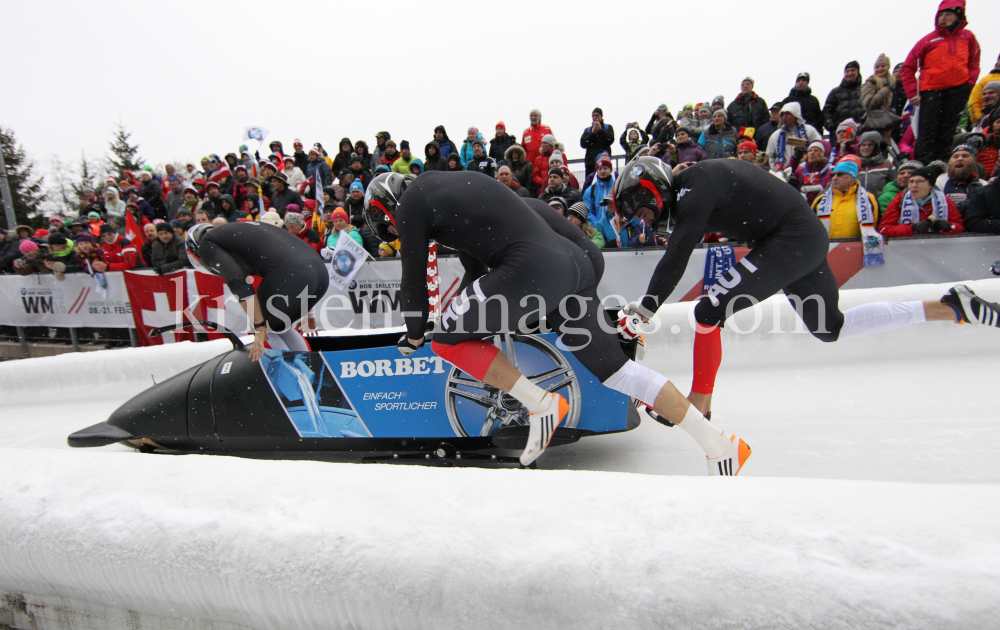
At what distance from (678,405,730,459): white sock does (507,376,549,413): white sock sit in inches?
18.0

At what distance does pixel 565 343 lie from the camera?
6.55 feet

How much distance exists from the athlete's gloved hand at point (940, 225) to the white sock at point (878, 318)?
2597 mm

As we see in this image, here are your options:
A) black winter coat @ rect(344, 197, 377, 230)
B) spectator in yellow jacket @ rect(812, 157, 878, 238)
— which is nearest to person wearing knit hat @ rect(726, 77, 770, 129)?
spectator in yellow jacket @ rect(812, 157, 878, 238)

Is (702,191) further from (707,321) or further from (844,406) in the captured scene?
(844,406)

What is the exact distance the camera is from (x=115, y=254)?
6.67 metres

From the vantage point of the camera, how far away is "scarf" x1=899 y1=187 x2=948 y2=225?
4317 mm

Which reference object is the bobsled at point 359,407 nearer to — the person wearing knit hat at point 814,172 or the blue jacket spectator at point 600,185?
the blue jacket spectator at point 600,185

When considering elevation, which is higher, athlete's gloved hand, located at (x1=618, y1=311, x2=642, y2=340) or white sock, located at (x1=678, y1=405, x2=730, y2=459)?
athlete's gloved hand, located at (x1=618, y1=311, x2=642, y2=340)

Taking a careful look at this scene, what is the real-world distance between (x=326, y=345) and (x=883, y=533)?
241 cm

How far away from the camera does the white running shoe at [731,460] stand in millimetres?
1868

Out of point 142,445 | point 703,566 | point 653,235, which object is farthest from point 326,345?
point 653,235

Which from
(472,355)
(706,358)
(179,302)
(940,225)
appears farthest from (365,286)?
(940,225)

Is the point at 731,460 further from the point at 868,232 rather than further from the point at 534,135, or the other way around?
the point at 534,135

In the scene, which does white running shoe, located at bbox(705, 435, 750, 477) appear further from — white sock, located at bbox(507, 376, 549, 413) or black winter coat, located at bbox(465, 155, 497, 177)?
black winter coat, located at bbox(465, 155, 497, 177)
